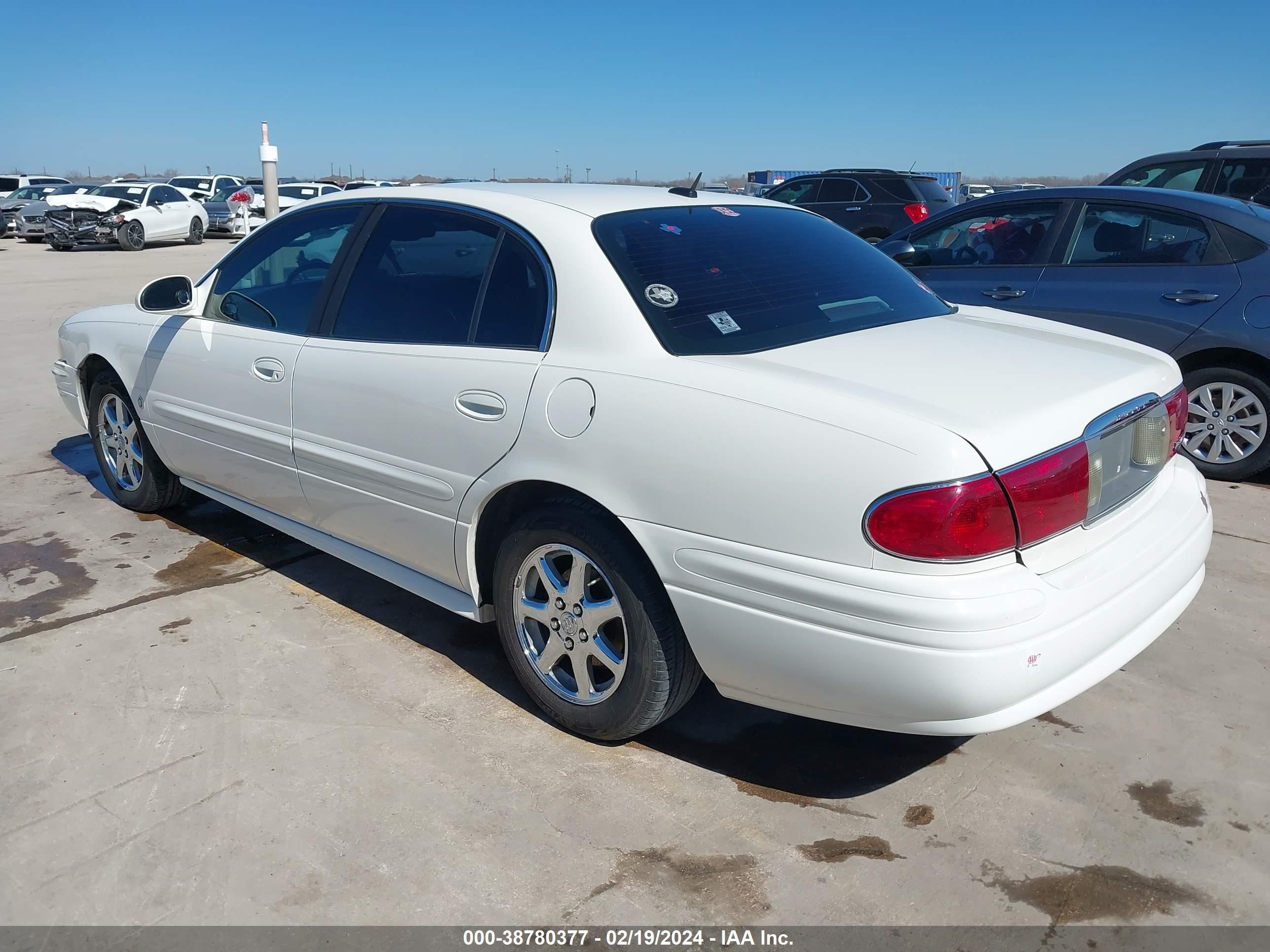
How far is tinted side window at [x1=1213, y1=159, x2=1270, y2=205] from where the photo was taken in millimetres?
9117

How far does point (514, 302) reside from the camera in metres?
3.14

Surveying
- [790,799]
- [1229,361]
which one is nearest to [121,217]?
[1229,361]

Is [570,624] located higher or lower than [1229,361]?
lower

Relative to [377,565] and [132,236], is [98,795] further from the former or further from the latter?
[132,236]

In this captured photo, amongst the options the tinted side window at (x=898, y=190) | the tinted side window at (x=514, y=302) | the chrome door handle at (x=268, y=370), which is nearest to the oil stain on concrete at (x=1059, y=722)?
the tinted side window at (x=514, y=302)

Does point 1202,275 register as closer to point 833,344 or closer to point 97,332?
point 833,344

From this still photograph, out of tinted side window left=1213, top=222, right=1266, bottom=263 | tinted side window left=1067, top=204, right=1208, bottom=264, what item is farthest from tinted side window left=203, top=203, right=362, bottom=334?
tinted side window left=1213, top=222, right=1266, bottom=263

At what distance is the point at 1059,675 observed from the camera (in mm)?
2443

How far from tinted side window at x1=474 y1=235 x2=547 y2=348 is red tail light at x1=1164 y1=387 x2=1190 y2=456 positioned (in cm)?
185

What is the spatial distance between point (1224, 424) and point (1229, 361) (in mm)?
334

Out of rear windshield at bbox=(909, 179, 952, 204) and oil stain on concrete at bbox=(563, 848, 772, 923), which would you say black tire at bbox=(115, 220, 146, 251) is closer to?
rear windshield at bbox=(909, 179, 952, 204)

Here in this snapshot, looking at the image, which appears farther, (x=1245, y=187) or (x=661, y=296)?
(x=1245, y=187)

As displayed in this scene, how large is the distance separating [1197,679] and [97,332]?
4974 mm

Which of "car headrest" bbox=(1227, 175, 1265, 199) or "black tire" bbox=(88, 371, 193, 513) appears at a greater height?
"car headrest" bbox=(1227, 175, 1265, 199)
